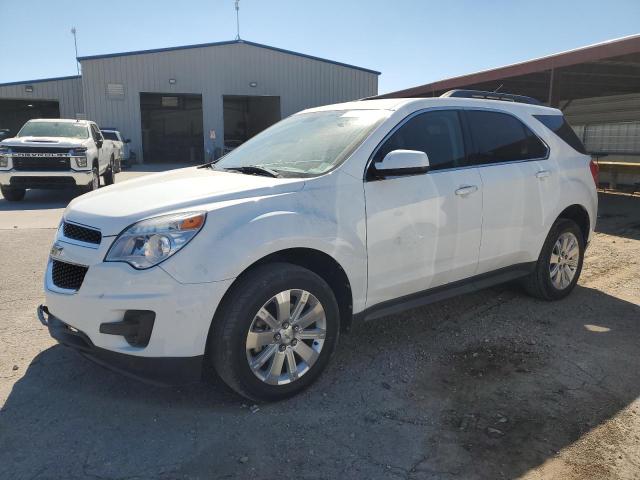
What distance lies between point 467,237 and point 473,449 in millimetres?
1722

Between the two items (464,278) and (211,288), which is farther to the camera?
(464,278)

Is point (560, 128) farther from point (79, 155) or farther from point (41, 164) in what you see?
point (41, 164)

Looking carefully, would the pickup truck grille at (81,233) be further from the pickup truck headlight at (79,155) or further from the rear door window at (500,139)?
the pickup truck headlight at (79,155)

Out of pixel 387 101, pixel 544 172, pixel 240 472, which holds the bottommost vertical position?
pixel 240 472

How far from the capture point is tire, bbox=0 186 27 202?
1225 cm

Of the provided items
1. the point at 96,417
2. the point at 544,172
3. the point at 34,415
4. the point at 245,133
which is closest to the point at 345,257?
the point at 96,417

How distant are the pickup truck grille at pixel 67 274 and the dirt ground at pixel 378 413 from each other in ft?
2.39

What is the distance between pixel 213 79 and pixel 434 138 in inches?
1154

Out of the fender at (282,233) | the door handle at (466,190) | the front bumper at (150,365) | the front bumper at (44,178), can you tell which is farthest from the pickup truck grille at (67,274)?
the front bumper at (44,178)

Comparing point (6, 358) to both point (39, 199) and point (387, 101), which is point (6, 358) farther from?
point (39, 199)

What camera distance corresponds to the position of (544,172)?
465 centimetres

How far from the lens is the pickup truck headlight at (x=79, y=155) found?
38.5 feet

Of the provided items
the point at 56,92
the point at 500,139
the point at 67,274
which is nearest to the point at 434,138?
the point at 500,139

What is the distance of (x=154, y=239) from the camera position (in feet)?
9.16
